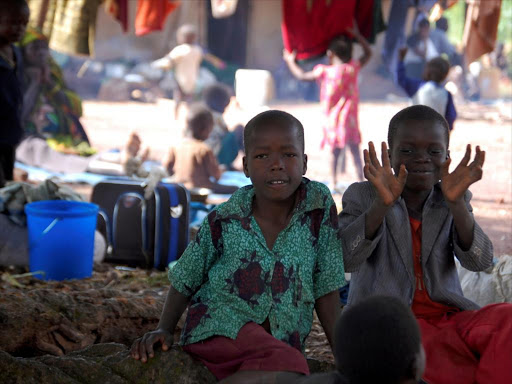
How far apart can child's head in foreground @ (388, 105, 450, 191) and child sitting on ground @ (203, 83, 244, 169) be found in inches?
201

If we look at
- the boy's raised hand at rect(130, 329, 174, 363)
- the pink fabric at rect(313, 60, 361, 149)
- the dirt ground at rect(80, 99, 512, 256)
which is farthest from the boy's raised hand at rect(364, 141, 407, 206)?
the pink fabric at rect(313, 60, 361, 149)

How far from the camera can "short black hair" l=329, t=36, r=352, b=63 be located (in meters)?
6.82

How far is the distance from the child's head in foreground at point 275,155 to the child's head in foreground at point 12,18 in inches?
114

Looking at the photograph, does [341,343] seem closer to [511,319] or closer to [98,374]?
[511,319]

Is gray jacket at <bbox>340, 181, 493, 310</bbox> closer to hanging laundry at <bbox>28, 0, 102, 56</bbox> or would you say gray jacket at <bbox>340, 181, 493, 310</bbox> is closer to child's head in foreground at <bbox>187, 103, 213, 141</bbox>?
child's head in foreground at <bbox>187, 103, 213, 141</bbox>

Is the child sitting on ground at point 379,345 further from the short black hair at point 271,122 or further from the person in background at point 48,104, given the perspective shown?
the person in background at point 48,104

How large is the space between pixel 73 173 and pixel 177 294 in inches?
221

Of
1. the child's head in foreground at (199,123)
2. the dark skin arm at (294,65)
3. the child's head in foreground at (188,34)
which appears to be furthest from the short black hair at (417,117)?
the child's head in foreground at (188,34)

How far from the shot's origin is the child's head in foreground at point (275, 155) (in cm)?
227

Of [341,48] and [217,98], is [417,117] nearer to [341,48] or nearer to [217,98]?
[341,48]

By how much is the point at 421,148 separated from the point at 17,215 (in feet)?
9.41

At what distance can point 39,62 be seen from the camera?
7945 millimetres

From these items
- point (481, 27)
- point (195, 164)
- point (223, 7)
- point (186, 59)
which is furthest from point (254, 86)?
point (195, 164)

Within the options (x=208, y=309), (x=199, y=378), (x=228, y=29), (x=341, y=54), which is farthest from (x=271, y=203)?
(x=228, y=29)
